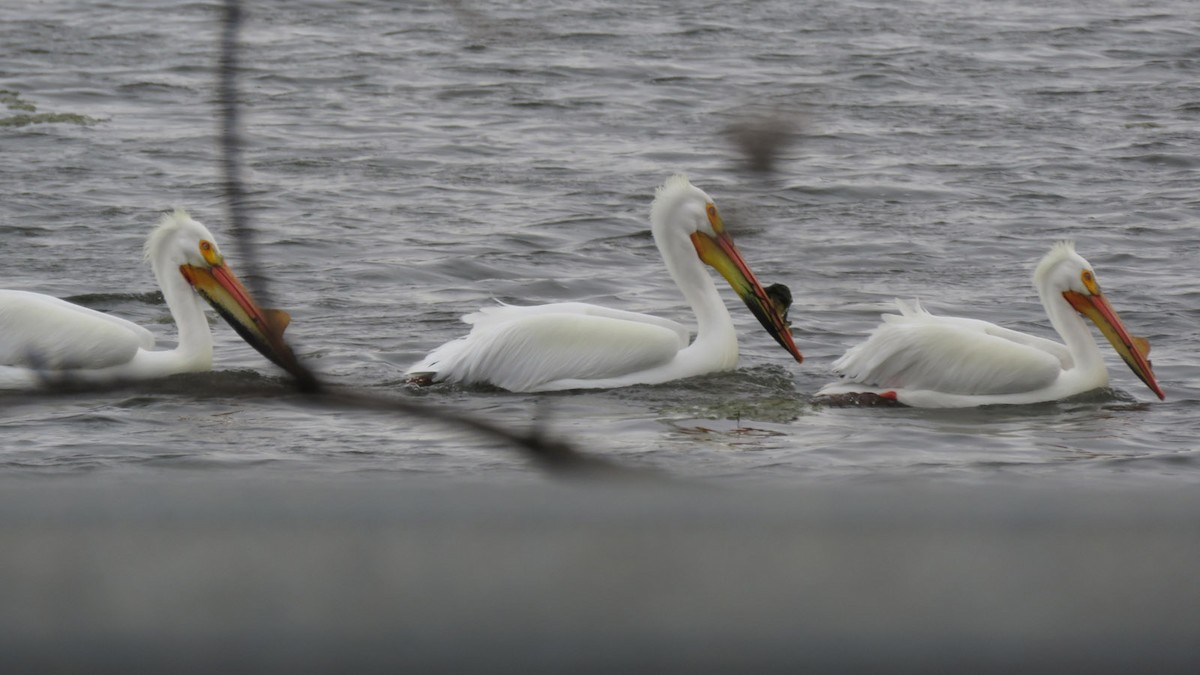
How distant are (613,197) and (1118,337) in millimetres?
4659

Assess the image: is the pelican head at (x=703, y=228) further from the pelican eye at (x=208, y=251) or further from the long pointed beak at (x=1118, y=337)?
the pelican eye at (x=208, y=251)

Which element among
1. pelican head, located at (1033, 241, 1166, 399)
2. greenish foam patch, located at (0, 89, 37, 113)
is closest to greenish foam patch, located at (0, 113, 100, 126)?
greenish foam patch, located at (0, 89, 37, 113)

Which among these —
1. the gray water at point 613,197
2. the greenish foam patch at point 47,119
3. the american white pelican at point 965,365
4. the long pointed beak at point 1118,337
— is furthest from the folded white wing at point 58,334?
the greenish foam patch at point 47,119

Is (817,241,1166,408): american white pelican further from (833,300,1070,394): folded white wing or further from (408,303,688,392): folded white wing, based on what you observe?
(408,303,688,392): folded white wing

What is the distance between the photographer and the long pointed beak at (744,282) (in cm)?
729

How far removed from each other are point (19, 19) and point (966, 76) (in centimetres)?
881

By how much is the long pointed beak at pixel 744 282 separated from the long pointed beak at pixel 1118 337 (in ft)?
3.80

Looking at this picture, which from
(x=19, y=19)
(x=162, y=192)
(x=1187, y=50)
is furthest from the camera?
(x=19, y=19)

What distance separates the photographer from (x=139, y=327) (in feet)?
23.4

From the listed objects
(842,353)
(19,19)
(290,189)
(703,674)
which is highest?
(19,19)

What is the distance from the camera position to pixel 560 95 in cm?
1384

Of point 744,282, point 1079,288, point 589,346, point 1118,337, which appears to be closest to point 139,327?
point 589,346

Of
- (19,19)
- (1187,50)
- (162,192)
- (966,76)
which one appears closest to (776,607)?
(162,192)

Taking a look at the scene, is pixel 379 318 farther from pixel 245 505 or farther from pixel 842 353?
pixel 245 505
